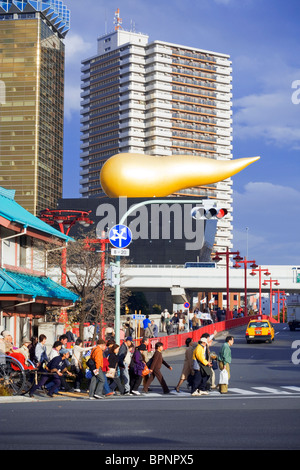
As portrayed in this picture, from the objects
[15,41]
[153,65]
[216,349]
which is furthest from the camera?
[153,65]

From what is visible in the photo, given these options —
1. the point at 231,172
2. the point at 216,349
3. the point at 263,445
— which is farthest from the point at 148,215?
the point at 263,445

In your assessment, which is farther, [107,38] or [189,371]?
[107,38]

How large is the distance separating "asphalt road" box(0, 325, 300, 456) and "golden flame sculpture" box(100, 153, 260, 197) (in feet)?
197

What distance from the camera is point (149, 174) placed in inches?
3536

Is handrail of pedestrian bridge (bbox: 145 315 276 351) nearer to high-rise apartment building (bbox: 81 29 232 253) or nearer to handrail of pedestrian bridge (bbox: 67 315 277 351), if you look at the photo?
handrail of pedestrian bridge (bbox: 67 315 277 351)

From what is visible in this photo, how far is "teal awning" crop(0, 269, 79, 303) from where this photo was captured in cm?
2847

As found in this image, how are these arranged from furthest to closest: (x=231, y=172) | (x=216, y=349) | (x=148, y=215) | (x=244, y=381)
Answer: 1. (x=148, y=215)
2. (x=231, y=172)
3. (x=216, y=349)
4. (x=244, y=381)

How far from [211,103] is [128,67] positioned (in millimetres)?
23267

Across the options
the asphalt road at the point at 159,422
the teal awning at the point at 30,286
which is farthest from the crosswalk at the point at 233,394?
the teal awning at the point at 30,286

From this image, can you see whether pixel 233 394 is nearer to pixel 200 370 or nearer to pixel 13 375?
pixel 200 370

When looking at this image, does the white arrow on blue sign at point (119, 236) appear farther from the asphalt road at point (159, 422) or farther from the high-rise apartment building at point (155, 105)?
the high-rise apartment building at point (155, 105)

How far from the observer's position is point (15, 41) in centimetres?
17250

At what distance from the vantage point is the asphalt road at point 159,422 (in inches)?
441
